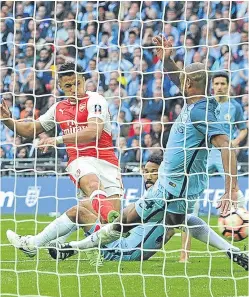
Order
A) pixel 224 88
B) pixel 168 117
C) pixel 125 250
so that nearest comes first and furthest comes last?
pixel 125 250
pixel 224 88
pixel 168 117

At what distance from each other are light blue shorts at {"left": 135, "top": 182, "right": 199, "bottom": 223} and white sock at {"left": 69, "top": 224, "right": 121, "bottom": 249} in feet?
0.92

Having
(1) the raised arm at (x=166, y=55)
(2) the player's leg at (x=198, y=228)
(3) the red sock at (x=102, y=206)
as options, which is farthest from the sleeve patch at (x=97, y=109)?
(2) the player's leg at (x=198, y=228)

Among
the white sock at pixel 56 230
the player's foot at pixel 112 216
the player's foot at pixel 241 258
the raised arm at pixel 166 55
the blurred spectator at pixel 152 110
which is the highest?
the raised arm at pixel 166 55

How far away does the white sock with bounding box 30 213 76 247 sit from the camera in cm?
812

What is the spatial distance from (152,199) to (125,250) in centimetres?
65

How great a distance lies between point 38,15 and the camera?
597 inches

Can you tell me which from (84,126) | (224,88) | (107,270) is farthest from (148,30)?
(107,270)

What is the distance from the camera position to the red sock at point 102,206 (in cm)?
805

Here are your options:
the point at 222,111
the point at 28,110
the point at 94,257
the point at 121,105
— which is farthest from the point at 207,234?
the point at 121,105

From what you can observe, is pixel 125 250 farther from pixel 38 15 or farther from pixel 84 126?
pixel 38 15

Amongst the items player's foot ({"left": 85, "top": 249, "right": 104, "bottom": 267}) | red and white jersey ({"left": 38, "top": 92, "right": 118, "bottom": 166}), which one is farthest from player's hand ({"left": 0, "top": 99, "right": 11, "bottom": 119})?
player's foot ({"left": 85, "top": 249, "right": 104, "bottom": 267})

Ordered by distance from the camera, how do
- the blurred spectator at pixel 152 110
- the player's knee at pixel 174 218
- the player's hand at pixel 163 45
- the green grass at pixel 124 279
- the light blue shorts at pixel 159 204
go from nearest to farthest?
1. the green grass at pixel 124 279
2. the player's hand at pixel 163 45
3. the light blue shorts at pixel 159 204
4. the player's knee at pixel 174 218
5. the blurred spectator at pixel 152 110

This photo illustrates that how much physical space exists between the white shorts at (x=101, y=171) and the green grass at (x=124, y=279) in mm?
719

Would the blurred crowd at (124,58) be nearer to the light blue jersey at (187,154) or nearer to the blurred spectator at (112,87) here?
the blurred spectator at (112,87)
